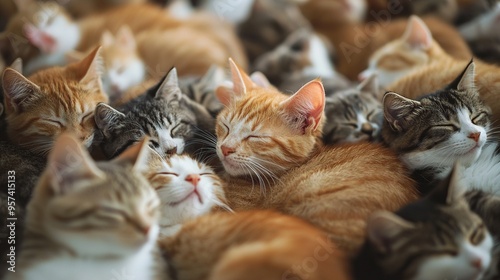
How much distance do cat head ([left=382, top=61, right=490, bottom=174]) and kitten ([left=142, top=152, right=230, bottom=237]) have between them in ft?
2.37

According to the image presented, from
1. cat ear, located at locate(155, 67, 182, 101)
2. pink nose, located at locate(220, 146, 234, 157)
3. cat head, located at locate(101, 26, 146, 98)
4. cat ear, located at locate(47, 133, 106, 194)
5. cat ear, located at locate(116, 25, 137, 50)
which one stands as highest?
cat ear, located at locate(47, 133, 106, 194)

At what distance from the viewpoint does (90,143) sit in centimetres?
205

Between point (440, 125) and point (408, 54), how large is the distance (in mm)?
980

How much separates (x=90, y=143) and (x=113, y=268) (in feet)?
2.35

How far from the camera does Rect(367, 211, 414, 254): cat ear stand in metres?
1.46

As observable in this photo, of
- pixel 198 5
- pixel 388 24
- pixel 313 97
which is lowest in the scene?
pixel 198 5

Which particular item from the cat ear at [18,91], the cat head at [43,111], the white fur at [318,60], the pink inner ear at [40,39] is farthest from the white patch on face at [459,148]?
the pink inner ear at [40,39]

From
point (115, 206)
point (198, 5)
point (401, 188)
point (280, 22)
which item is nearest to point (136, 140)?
point (115, 206)

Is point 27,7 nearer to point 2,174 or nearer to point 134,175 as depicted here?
point 2,174

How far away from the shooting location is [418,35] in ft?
8.97

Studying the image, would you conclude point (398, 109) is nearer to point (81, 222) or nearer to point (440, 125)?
point (440, 125)

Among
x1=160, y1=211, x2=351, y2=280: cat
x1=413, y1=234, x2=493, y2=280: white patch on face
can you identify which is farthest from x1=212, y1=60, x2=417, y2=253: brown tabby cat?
x1=413, y1=234, x2=493, y2=280: white patch on face

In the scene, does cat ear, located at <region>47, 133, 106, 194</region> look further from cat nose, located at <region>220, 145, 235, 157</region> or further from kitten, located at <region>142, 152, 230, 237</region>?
cat nose, located at <region>220, 145, 235, 157</region>

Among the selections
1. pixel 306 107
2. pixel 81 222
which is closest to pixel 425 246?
pixel 306 107
